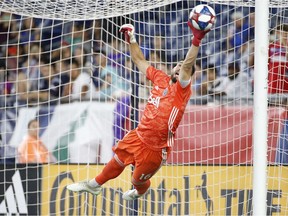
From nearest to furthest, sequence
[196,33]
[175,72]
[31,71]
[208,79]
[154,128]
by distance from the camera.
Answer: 1. [196,33]
2. [175,72]
3. [154,128]
4. [208,79]
5. [31,71]

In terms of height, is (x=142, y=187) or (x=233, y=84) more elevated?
(x=233, y=84)

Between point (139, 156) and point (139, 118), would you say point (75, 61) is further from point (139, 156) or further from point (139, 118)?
point (139, 156)

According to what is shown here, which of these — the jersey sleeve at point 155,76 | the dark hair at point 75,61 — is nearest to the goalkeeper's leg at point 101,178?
the jersey sleeve at point 155,76

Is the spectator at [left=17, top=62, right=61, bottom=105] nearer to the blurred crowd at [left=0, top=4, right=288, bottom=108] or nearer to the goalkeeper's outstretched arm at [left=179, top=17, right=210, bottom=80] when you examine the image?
the blurred crowd at [left=0, top=4, right=288, bottom=108]

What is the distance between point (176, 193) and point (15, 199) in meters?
1.89

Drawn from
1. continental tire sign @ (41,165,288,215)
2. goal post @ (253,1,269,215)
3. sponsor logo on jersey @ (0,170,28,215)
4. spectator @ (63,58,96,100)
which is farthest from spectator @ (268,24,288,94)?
sponsor logo on jersey @ (0,170,28,215)

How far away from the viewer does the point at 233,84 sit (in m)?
10.7

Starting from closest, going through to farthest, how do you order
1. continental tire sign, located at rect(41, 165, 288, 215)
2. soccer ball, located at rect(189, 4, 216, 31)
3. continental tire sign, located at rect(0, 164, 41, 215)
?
soccer ball, located at rect(189, 4, 216, 31) < continental tire sign, located at rect(41, 165, 288, 215) < continental tire sign, located at rect(0, 164, 41, 215)

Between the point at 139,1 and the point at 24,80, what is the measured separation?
2807 mm

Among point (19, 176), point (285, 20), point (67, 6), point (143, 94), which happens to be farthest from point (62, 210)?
point (285, 20)

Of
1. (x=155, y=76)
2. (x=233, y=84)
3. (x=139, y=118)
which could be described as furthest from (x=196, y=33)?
(x=233, y=84)

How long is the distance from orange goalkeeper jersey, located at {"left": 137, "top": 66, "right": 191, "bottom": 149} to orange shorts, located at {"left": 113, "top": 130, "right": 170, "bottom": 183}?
63 millimetres

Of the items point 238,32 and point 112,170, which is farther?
point 238,32

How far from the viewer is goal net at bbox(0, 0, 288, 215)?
9938 millimetres
